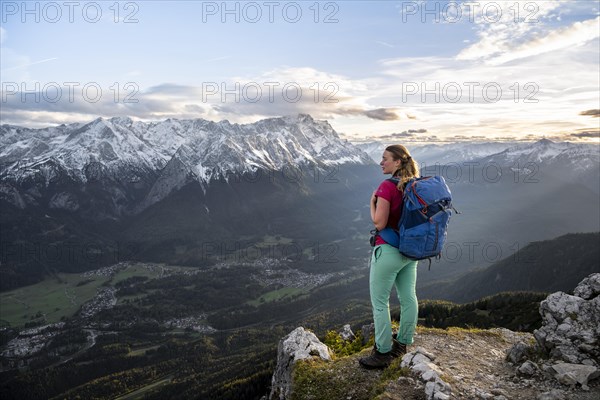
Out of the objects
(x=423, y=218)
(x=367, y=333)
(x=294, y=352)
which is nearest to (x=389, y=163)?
(x=423, y=218)

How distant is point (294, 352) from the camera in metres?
15.1

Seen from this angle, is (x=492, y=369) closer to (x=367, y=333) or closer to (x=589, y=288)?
(x=589, y=288)

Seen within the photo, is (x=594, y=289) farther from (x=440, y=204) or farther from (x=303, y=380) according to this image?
(x=303, y=380)

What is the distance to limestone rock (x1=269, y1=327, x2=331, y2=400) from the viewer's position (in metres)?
14.2

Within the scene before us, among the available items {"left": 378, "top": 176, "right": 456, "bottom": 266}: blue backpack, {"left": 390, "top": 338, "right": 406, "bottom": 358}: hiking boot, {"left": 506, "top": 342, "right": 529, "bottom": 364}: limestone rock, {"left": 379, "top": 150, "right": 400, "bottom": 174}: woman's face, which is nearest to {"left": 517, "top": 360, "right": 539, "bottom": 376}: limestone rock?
{"left": 506, "top": 342, "right": 529, "bottom": 364}: limestone rock

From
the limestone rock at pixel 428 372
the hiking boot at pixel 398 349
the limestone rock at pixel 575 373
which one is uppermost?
the limestone rock at pixel 575 373

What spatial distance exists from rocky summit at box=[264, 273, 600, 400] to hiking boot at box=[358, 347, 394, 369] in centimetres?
20

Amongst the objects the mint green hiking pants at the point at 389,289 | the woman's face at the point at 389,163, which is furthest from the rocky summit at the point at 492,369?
the woman's face at the point at 389,163

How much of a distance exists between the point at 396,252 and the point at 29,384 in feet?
686

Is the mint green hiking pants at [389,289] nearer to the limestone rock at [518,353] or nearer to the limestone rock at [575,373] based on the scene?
the limestone rock at [518,353]

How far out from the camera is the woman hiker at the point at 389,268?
952 cm

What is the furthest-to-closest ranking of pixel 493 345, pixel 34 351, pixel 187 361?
pixel 34 351 < pixel 187 361 < pixel 493 345

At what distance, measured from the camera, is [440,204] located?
361 inches

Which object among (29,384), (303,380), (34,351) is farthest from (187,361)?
(303,380)
